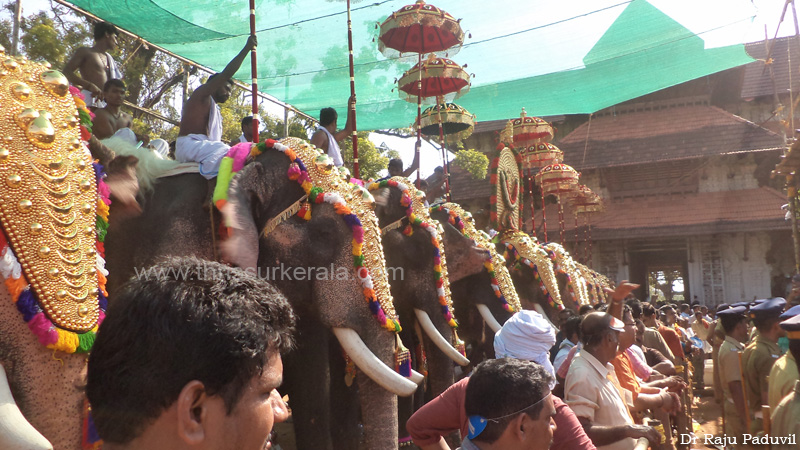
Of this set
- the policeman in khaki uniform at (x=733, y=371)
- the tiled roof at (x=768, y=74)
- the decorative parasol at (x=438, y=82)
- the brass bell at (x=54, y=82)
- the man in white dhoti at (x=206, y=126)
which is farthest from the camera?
the tiled roof at (x=768, y=74)

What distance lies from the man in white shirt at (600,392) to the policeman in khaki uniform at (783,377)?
2.06ft

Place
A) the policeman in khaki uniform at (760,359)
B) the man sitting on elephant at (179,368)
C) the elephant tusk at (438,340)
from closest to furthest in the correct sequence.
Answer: the man sitting on elephant at (179,368) → the policeman in khaki uniform at (760,359) → the elephant tusk at (438,340)

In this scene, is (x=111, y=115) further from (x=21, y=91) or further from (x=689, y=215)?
(x=689, y=215)

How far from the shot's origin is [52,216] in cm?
208

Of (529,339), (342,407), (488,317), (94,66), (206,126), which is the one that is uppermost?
(94,66)

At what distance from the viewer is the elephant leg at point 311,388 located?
3.71 m

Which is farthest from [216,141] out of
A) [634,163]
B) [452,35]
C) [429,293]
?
[634,163]

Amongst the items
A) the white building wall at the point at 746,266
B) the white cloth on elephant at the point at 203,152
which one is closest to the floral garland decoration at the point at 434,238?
the white cloth on elephant at the point at 203,152

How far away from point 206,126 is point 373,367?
1.74 m

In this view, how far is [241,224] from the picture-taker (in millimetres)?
3178

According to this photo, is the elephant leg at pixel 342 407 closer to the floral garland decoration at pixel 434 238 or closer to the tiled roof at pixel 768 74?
the floral garland decoration at pixel 434 238

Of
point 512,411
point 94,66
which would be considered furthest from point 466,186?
point 512,411

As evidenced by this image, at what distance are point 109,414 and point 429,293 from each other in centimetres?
427

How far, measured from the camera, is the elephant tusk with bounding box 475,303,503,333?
6352 millimetres
